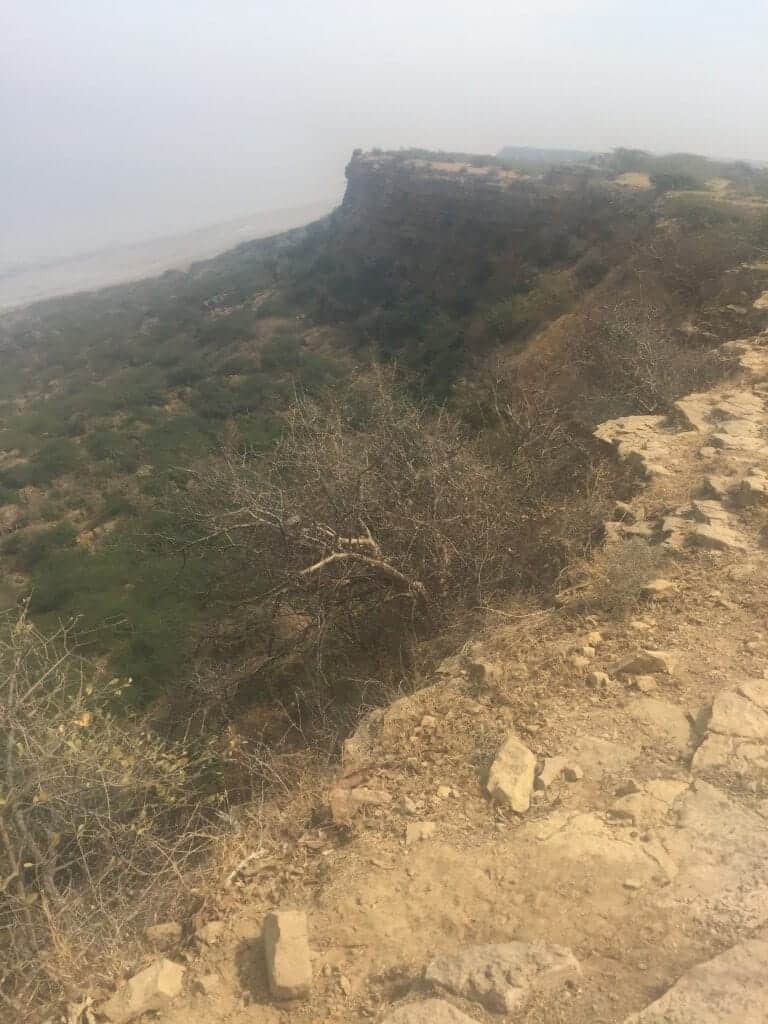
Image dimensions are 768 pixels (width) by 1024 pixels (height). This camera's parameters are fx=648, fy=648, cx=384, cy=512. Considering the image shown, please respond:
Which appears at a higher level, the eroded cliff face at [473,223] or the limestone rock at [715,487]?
the eroded cliff face at [473,223]

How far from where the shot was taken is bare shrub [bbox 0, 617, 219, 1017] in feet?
8.98

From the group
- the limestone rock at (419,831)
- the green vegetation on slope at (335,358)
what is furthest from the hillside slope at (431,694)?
the green vegetation on slope at (335,358)

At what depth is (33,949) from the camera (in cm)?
285

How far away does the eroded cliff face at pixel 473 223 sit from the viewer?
17609mm

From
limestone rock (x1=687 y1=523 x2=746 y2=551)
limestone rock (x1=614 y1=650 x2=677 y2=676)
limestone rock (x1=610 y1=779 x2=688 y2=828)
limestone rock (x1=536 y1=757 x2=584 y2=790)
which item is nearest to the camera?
limestone rock (x1=610 y1=779 x2=688 y2=828)

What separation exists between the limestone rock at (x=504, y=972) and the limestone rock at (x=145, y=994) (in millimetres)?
1008

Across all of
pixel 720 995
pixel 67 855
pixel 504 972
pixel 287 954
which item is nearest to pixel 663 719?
pixel 720 995

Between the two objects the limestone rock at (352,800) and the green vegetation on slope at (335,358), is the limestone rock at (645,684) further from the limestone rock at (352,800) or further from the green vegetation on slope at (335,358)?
the green vegetation on slope at (335,358)

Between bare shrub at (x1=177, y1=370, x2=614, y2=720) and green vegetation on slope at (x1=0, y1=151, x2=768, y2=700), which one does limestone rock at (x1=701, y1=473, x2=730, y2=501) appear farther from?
green vegetation on slope at (x1=0, y1=151, x2=768, y2=700)

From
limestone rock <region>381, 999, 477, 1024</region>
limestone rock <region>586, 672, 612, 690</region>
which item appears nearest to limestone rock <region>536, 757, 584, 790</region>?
limestone rock <region>586, 672, 612, 690</region>

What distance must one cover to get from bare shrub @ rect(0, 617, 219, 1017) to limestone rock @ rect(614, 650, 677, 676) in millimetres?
2506

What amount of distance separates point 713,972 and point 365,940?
4.08 feet

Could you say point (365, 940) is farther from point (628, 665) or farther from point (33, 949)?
point (628, 665)

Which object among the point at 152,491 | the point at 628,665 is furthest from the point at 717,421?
the point at 152,491
